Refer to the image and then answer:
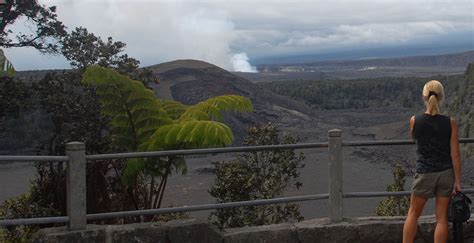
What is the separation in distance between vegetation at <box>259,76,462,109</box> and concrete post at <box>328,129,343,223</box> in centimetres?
6100

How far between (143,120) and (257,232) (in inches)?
113

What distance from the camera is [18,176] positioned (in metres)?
17.9

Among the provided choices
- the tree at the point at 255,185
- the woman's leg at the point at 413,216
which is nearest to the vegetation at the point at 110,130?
the tree at the point at 255,185

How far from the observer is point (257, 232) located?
6.47 metres

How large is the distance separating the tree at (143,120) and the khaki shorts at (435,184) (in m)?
2.95

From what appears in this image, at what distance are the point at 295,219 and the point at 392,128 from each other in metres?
41.6

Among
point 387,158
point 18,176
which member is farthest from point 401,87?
point 18,176

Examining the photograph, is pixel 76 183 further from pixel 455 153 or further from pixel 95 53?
pixel 95 53

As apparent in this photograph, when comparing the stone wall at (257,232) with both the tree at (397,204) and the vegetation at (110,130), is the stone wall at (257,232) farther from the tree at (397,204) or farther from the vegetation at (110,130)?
the tree at (397,204)

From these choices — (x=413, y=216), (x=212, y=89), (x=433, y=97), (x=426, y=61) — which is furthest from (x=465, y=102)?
(x=426, y=61)

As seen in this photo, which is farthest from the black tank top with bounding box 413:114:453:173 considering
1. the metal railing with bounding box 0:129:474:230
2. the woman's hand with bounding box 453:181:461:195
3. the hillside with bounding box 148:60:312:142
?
the hillside with bounding box 148:60:312:142

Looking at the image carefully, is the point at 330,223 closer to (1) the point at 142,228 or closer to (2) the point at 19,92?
(1) the point at 142,228

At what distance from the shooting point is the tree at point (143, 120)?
818cm

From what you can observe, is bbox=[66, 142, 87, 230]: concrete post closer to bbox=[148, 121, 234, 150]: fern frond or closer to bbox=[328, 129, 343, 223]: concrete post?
bbox=[148, 121, 234, 150]: fern frond
